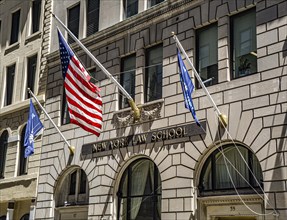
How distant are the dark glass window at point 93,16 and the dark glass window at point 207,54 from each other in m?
6.71

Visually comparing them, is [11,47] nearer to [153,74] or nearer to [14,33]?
[14,33]

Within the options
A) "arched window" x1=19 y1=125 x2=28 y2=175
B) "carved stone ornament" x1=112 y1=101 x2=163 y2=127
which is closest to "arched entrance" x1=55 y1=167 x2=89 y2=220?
"carved stone ornament" x1=112 y1=101 x2=163 y2=127

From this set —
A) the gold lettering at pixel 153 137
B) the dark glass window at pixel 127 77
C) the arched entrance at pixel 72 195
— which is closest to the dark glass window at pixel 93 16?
the dark glass window at pixel 127 77

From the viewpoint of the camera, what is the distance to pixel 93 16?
78.7 ft

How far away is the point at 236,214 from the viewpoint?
15914 millimetres

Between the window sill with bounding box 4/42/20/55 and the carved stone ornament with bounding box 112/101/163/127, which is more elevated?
the window sill with bounding box 4/42/20/55

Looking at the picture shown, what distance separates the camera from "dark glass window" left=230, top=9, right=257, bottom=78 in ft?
54.6

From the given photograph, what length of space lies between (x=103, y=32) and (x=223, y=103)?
7930mm

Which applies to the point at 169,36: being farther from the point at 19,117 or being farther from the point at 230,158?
the point at 19,117

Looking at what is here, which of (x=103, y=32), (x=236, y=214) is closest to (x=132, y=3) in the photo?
(x=103, y=32)

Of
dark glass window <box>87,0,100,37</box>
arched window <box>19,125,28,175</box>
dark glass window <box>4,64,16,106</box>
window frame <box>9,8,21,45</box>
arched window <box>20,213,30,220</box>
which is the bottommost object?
arched window <box>20,213,30,220</box>

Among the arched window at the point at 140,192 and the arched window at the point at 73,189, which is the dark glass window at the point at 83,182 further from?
the arched window at the point at 140,192

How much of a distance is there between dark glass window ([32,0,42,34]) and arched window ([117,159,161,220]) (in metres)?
12.6

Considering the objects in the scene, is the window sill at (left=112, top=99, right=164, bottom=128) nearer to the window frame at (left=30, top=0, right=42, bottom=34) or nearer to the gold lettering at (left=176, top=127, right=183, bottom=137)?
the gold lettering at (left=176, top=127, right=183, bottom=137)
